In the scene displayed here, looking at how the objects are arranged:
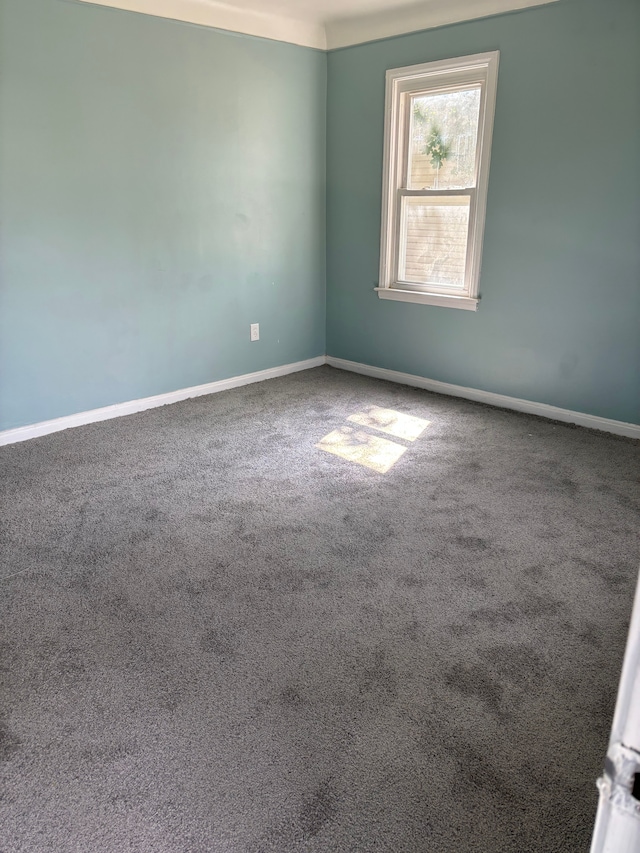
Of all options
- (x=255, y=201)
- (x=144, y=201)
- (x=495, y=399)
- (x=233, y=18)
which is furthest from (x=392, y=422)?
(x=233, y=18)

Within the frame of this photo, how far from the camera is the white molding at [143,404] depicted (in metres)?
3.55

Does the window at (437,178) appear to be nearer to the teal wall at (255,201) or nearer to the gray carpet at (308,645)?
the teal wall at (255,201)

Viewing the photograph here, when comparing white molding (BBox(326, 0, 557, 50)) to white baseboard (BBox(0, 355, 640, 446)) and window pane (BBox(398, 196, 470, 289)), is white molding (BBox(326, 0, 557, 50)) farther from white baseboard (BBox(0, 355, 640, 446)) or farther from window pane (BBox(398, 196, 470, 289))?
white baseboard (BBox(0, 355, 640, 446))

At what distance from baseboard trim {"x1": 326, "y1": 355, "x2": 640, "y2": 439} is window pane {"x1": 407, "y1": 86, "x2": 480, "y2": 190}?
1.35 m

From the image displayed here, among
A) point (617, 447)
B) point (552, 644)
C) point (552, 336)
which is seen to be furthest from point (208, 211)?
point (552, 644)

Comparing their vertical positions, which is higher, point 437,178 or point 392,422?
point 437,178

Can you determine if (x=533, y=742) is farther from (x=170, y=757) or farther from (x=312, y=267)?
(x=312, y=267)

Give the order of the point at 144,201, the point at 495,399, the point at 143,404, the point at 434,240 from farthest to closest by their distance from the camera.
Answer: the point at 434,240
the point at 495,399
the point at 143,404
the point at 144,201

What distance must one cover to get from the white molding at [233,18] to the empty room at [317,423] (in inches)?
0.7

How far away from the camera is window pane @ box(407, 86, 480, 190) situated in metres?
3.90

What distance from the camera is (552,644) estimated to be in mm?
1961

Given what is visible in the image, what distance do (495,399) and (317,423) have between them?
126 cm

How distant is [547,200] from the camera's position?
11.9 ft

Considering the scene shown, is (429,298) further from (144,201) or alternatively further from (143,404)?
(143,404)
